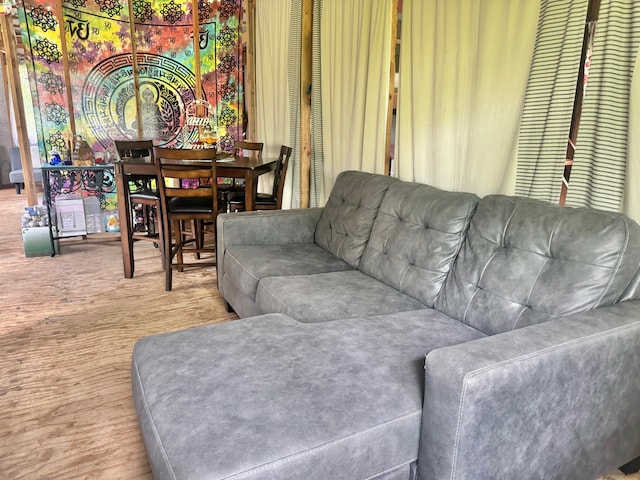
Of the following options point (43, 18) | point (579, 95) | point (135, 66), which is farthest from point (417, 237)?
point (43, 18)

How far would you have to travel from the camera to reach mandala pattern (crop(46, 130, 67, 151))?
4555 mm

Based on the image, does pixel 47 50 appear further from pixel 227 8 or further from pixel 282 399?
pixel 282 399

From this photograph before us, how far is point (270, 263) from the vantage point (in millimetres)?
2416

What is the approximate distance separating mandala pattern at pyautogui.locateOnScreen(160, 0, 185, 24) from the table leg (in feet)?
7.92

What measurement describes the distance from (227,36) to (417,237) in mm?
4003

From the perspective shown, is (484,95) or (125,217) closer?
(484,95)

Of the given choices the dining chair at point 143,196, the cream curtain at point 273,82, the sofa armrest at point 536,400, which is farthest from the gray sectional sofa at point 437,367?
the cream curtain at point 273,82

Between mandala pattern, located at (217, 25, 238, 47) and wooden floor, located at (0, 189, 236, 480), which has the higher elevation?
mandala pattern, located at (217, 25, 238, 47)

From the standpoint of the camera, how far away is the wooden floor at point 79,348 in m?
1.64

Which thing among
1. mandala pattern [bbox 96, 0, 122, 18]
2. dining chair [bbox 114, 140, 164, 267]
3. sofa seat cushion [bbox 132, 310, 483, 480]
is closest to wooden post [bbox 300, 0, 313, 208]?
dining chair [bbox 114, 140, 164, 267]

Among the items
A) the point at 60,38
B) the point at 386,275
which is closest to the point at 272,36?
the point at 60,38

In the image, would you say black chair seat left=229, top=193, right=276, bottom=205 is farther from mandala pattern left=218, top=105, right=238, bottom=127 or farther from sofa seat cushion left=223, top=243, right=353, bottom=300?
mandala pattern left=218, top=105, right=238, bottom=127

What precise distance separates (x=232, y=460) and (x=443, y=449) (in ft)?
1.74

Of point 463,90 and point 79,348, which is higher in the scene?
point 463,90
